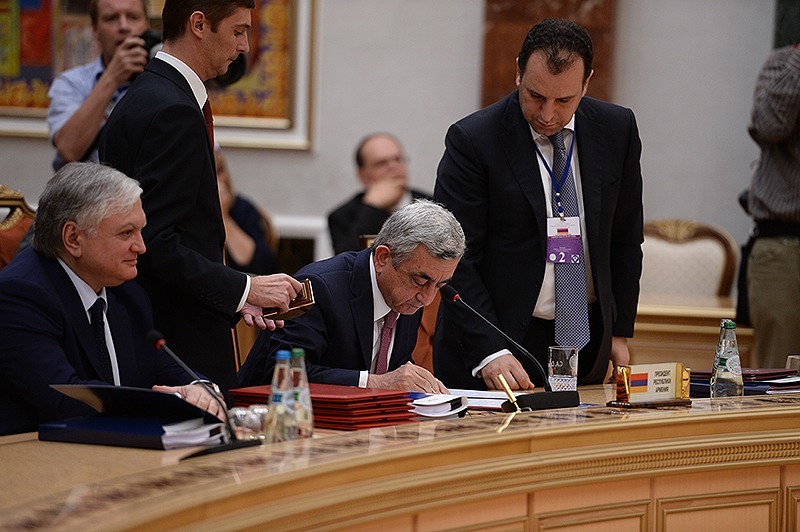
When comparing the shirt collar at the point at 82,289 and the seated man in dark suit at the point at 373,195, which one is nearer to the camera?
the shirt collar at the point at 82,289

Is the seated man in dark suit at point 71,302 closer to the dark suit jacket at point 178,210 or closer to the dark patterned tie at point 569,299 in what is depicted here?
the dark suit jacket at point 178,210

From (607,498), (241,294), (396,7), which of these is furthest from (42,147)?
(607,498)

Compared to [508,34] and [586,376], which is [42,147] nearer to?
[508,34]

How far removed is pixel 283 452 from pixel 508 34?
5.02 metres

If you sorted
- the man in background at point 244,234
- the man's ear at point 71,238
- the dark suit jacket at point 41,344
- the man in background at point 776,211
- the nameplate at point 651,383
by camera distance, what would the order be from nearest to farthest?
the dark suit jacket at point 41,344 → the man's ear at point 71,238 → the nameplate at point 651,383 → the man in background at point 776,211 → the man in background at point 244,234

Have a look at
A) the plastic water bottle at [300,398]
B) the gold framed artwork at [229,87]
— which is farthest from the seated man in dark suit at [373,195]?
the plastic water bottle at [300,398]

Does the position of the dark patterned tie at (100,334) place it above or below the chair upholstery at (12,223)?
below

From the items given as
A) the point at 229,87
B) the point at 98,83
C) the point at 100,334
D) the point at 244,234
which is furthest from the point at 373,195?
the point at 100,334

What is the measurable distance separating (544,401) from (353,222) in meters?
3.28

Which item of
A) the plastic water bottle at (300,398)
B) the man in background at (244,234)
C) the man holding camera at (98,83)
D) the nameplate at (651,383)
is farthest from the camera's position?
the man in background at (244,234)

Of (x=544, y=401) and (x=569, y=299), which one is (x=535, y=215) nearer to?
(x=569, y=299)

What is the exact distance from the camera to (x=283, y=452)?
2.05m

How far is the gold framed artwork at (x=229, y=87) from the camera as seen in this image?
6848mm

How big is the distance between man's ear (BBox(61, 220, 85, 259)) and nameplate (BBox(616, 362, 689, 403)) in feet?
4.05
